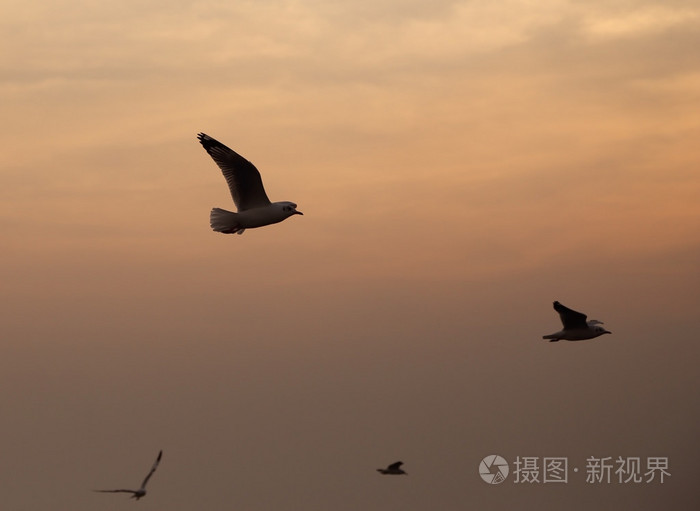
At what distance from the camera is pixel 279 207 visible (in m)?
30.2

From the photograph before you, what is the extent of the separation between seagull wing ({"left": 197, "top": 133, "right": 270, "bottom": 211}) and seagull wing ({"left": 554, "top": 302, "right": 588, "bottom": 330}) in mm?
9736

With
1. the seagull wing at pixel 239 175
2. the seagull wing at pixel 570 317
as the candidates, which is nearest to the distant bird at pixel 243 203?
the seagull wing at pixel 239 175

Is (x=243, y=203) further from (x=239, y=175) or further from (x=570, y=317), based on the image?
(x=570, y=317)

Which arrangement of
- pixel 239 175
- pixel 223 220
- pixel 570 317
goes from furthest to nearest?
1. pixel 570 317
2. pixel 223 220
3. pixel 239 175

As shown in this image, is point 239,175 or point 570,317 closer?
point 239,175

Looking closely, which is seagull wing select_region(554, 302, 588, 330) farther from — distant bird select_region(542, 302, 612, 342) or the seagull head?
the seagull head

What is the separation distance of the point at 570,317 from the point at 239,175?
439 inches

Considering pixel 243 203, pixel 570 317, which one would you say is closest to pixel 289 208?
pixel 243 203

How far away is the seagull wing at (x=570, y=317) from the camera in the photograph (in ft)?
116

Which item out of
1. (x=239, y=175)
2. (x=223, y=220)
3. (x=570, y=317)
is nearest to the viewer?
(x=239, y=175)

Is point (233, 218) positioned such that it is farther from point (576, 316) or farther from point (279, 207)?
point (576, 316)

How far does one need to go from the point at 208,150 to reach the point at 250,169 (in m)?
1.10

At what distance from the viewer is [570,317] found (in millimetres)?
35719

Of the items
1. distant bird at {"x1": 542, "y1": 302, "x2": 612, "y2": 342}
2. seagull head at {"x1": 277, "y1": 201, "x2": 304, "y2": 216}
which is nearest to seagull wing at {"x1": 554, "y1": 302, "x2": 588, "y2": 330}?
distant bird at {"x1": 542, "y1": 302, "x2": 612, "y2": 342}
